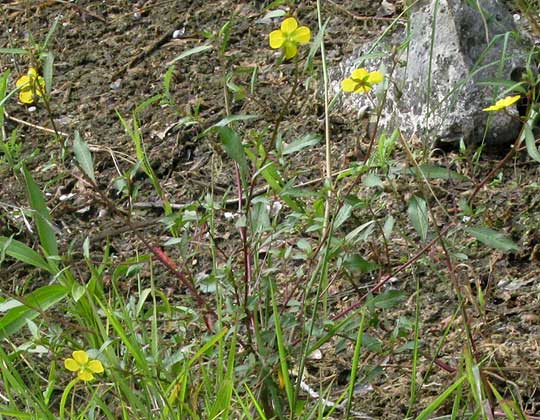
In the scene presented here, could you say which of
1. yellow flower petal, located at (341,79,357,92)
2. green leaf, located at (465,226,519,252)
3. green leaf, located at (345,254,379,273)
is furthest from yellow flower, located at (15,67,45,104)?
green leaf, located at (465,226,519,252)

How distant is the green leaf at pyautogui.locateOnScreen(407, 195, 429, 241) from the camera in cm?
211

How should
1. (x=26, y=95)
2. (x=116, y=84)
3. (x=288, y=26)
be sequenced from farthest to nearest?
(x=116, y=84), (x=26, y=95), (x=288, y=26)

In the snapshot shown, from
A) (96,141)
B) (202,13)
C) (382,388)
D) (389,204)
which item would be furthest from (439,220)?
(202,13)

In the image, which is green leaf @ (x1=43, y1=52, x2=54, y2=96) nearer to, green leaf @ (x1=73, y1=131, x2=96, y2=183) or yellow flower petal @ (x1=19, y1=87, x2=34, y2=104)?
yellow flower petal @ (x1=19, y1=87, x2=34, y2=104)

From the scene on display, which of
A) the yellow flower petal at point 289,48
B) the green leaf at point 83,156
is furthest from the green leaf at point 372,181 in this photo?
the green leaf at point 83,156

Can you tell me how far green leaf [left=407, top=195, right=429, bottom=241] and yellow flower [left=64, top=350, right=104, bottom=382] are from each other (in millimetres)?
667

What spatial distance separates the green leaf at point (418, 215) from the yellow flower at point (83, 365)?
667 mm

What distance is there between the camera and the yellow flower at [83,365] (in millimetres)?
2031

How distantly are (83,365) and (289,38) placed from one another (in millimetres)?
735

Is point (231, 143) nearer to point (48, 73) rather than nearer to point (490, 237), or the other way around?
point (48, 73)

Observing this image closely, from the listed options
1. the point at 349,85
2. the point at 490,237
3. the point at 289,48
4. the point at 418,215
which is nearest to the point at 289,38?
the point at 289,48

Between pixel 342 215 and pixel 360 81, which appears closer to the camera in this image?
pixel 360 81

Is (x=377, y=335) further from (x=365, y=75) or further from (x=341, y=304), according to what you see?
(x=365, y=75)

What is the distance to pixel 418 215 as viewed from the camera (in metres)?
2.12
